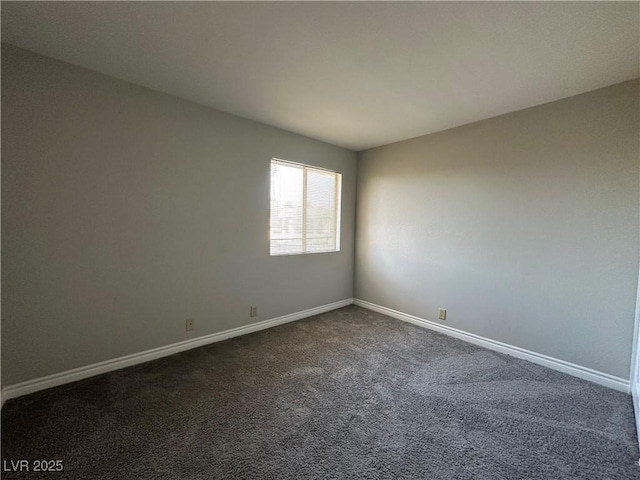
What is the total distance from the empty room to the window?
0.06 meters

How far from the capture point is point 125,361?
2.37m

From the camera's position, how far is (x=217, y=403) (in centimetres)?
192

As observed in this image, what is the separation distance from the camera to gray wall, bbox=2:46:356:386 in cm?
192

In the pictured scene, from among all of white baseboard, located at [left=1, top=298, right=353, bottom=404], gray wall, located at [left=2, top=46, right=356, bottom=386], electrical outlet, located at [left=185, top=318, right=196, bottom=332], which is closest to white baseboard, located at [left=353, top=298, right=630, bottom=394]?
white baseboard, located at [left=1, top=298, right=353, bottom=404]

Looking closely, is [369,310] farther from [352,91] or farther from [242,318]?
[352,91]

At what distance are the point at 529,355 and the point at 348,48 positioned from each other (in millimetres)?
3221

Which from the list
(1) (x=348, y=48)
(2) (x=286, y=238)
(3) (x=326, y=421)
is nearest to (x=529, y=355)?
(3) (x=326, y=421)

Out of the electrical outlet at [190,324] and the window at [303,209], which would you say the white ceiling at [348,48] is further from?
the electrical outlet at [190,324]

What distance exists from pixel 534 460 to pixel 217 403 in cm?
202

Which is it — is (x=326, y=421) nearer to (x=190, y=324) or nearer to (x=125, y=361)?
(x=190, y=324)

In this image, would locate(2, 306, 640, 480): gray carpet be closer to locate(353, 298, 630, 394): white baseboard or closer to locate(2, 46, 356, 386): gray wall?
locate(353, 298, 630, 394): white baseboard

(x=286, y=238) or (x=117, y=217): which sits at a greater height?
(x=117, y=217)

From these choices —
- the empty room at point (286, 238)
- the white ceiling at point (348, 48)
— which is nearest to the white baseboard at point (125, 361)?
the empty room at point (286, 238)

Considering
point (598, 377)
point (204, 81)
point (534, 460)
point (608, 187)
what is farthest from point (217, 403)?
point (608, 187)
